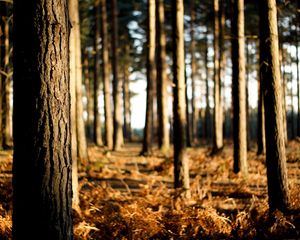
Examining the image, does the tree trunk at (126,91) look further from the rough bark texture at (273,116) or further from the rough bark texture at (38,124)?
the rough bark texture at (38,124)

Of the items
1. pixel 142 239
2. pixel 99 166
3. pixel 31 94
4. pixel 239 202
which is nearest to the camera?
pixel 31 94

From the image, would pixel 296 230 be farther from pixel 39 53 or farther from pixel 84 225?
pixel 39 53

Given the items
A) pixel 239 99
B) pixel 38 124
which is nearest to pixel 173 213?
pixel 38 124

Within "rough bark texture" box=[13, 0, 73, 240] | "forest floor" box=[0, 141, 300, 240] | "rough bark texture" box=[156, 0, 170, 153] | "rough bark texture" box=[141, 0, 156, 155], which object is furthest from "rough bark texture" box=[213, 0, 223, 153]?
"rough bark texture" box=[13, 0, 73, 240]

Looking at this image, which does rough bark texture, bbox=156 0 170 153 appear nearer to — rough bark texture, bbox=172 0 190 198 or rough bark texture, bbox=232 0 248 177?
rough bark texture, bbox=232 0 248 177

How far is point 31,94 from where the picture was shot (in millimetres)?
2961

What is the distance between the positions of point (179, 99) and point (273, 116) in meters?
2.57

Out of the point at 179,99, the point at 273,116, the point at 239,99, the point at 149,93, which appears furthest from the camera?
the point at 149,93

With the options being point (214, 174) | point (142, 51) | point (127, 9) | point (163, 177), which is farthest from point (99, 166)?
point (142, 51)

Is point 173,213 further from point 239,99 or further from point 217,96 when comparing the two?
point 217,96

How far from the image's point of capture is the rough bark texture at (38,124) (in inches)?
116

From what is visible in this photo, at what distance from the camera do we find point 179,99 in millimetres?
8250

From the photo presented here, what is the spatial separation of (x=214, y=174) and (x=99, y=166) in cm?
394

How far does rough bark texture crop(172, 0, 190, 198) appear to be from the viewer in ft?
27.0
